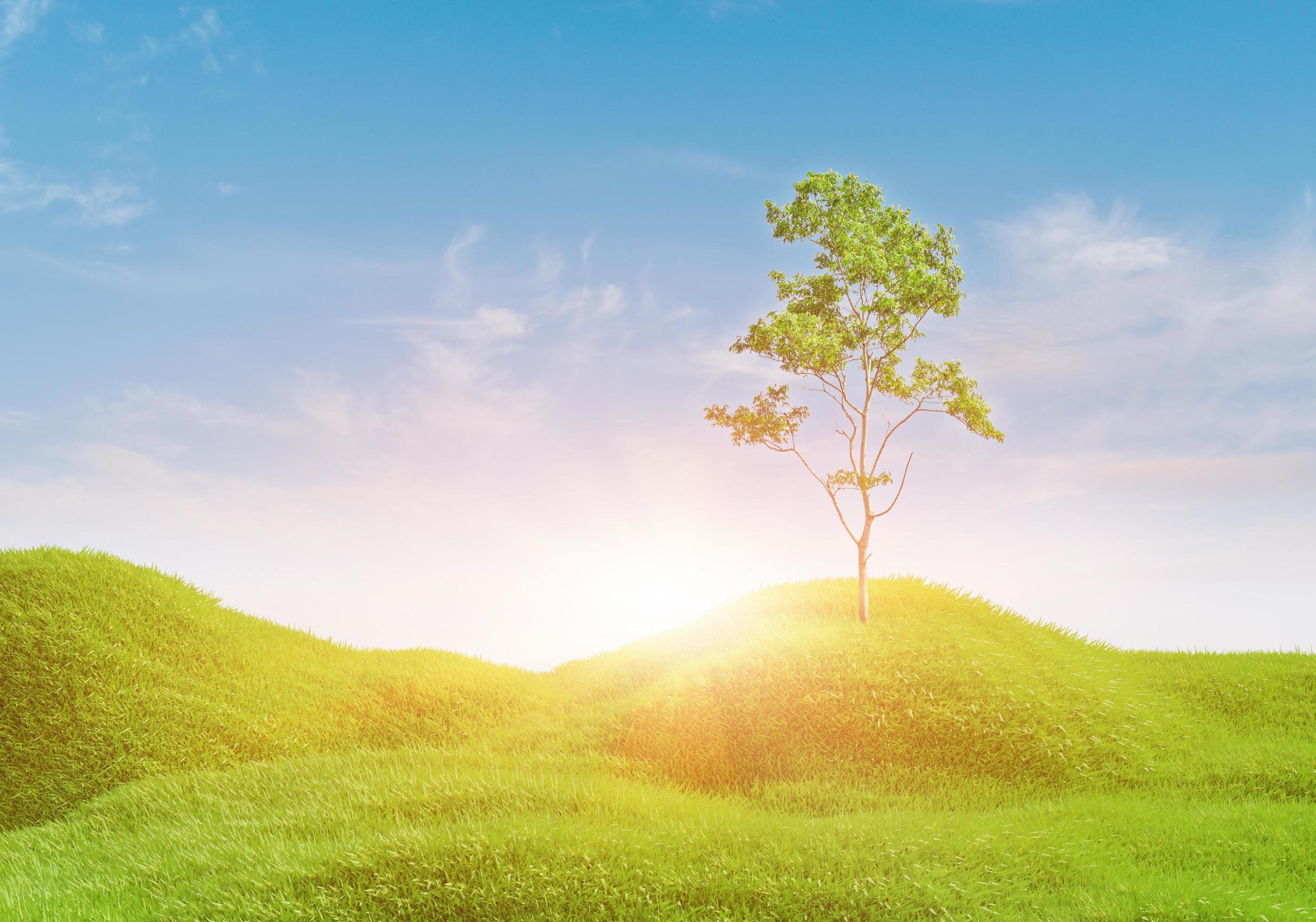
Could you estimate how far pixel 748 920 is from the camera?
749 cm

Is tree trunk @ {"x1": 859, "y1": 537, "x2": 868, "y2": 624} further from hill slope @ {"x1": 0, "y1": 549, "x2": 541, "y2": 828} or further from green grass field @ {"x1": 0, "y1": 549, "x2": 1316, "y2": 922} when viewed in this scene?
hill slope @ {"x1": 0, "y1": 549, "x2": 541, "y2": 828}

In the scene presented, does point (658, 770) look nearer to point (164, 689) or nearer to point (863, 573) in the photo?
point (863, 573)

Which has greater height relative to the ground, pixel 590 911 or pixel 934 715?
pixel 934 715

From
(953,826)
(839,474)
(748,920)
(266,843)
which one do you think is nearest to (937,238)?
(839,474)

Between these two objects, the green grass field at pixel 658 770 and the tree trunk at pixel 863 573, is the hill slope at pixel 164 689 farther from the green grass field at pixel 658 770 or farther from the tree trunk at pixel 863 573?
the tree trunk at pixel 863 573

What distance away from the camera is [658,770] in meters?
13.2

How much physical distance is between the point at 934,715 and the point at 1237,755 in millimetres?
5287

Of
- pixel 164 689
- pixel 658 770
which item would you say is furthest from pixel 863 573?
pixel 164 689

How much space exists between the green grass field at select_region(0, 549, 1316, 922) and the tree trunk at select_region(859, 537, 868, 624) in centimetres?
66

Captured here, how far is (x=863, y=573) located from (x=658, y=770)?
685cm

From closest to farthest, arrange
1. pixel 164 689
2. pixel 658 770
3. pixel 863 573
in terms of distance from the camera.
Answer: pixel 658 770, pixel 164 689, pixel 863 573

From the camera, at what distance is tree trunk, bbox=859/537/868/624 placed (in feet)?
58.0

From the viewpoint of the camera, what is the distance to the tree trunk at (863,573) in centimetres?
1769

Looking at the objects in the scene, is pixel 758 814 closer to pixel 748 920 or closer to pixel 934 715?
pixel 748 920
